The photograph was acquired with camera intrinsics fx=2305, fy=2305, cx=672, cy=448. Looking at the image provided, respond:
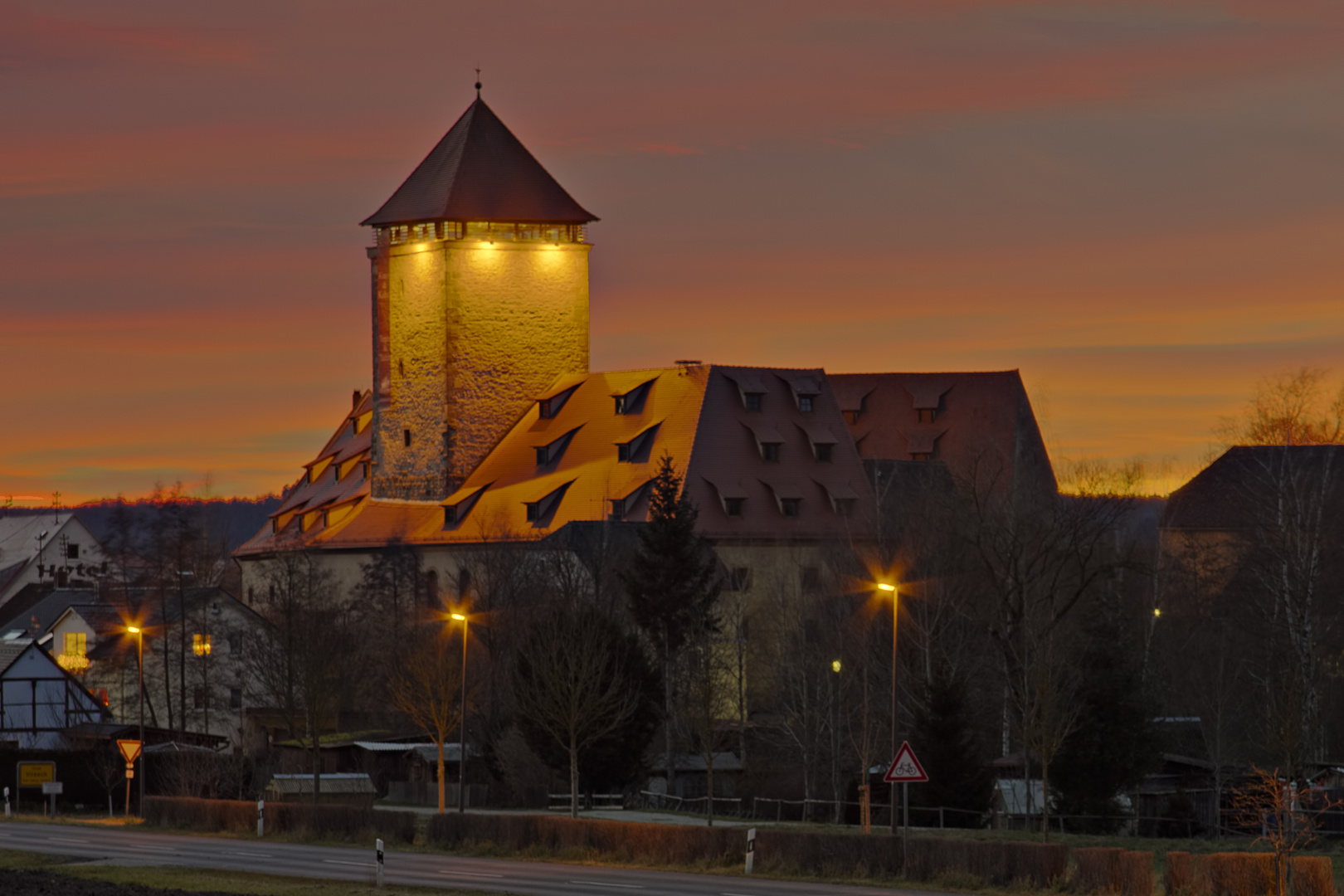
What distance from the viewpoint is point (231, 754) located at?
78312mm

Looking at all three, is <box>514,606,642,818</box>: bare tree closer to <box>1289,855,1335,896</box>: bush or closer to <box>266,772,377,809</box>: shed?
<box>266,772,377,809</box>: shed

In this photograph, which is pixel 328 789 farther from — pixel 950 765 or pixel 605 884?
pixel 605 884

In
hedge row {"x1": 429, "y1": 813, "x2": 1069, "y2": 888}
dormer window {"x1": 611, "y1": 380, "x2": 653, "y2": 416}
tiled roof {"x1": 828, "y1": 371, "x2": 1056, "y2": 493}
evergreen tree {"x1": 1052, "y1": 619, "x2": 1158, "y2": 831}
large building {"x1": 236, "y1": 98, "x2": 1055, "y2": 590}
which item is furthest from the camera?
tiled roof {"x1": 828, "y1": 371, "x2": 1056, "y2": 493}

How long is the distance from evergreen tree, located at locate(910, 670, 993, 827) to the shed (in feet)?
54.4

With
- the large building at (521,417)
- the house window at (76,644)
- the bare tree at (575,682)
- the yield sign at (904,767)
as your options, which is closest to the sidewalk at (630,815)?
the bare tree at (575,682)

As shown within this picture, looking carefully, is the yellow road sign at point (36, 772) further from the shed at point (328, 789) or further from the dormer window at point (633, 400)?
the dormer window at point (633, 400)

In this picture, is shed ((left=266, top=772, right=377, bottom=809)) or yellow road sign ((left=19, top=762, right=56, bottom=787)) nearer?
shed ((left=266, top=772, right=377, bottom=809))

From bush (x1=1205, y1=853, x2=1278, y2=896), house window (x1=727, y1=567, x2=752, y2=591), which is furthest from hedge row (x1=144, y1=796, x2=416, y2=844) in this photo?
house window (x1=727, y1=567, x2=752, y2=591)

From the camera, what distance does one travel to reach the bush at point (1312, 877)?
34.2 m

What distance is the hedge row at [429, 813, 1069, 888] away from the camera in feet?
127

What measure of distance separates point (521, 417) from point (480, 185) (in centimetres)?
1134

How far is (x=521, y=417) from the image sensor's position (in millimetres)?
111625

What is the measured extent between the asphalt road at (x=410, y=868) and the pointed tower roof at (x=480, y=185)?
58323 millimetres

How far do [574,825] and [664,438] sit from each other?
5739 centimetres
